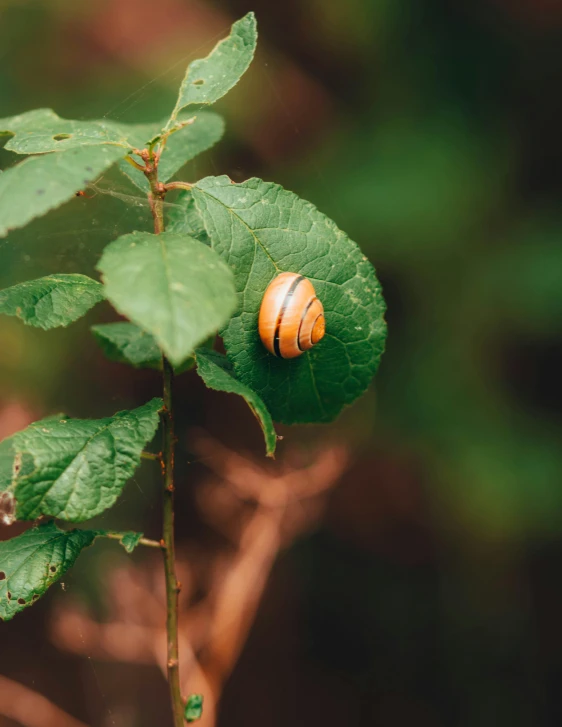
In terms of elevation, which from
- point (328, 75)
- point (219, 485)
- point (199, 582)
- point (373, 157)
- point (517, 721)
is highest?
point (328, 75)

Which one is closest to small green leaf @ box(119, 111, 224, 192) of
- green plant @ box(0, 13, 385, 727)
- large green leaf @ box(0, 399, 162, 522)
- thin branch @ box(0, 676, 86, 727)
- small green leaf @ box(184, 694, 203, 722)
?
green plant @ box(0, 13, 385, 727)

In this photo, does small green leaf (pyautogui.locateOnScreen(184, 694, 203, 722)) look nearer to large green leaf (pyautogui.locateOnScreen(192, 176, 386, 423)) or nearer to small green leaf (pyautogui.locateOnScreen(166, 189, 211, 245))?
large green leaf (pyautogui.locateOnScreen(192, 176, 386, 423))

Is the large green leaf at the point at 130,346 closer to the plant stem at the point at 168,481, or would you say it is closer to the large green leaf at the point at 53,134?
the plant stem at the point at 168,481

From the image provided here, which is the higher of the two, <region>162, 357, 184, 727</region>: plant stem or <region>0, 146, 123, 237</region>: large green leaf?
<region>0, 146, 123, 237</region>: large green leaf

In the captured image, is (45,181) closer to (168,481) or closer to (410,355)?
(168,481)

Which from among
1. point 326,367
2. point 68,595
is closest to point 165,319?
point 326,367

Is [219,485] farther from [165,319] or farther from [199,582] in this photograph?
[165,319]
